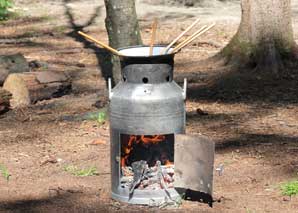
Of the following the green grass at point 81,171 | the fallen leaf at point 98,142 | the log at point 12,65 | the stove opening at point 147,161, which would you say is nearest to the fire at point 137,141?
the stove opening at point 147,161

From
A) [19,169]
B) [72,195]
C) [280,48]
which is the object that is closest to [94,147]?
[19,169]

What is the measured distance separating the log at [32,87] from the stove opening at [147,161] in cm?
407

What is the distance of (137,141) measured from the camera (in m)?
5.91

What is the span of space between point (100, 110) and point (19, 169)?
2.14 m

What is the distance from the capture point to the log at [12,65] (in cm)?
1046

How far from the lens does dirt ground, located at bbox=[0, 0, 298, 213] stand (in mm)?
6156

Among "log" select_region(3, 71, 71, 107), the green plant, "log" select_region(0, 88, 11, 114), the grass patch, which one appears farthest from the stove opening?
the green plant

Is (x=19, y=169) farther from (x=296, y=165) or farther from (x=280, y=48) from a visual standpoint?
(x=280, y=48)

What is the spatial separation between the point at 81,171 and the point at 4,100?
275cm

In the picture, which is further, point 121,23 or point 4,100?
point 4,100

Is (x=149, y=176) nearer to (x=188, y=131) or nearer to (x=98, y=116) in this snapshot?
(x=188, y=131)

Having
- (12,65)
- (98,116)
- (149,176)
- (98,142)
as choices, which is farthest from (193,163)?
(12,65)

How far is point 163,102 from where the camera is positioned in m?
5.76

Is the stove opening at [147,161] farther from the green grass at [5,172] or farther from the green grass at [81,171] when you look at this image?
the green grass at [5,172]
